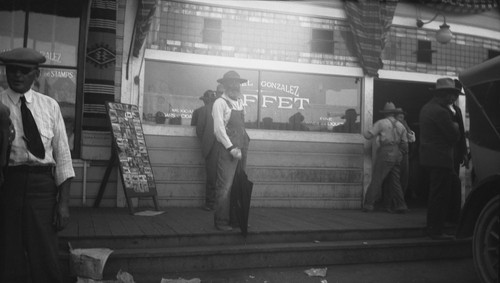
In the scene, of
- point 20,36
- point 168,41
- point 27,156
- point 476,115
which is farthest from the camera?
point 168,41

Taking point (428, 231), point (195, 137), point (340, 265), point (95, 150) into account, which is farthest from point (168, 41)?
point (428, 231)

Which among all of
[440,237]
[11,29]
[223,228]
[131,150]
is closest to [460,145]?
[440,237]

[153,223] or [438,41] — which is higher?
[438,41]

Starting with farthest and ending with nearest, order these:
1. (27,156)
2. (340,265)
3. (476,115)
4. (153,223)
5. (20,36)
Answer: (20,36) < (153,223) < (340,265) < (476,115) < (27,156)

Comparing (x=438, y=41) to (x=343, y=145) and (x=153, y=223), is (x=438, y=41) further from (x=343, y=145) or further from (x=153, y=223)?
Result: (x=153, y=223)

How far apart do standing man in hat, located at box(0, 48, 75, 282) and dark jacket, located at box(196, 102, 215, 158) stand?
373 centimetres

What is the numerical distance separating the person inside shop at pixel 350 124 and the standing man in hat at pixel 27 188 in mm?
5871

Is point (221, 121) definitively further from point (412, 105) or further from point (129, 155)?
point (412, 105)

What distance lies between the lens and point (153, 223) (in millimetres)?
5508

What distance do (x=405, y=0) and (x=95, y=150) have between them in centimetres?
634

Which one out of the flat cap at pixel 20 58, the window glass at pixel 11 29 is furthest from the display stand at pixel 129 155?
the flat cap at pixel 20 58

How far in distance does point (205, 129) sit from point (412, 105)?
16.9 feet

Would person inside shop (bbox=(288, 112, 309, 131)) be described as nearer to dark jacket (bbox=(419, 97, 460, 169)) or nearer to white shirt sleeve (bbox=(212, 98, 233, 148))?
dark jacket (bbox=(419, 97, 460, 169))

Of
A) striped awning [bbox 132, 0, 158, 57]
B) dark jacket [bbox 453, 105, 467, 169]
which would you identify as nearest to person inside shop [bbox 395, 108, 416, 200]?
dark jacket [bbox 453, 105, 467, 169]
